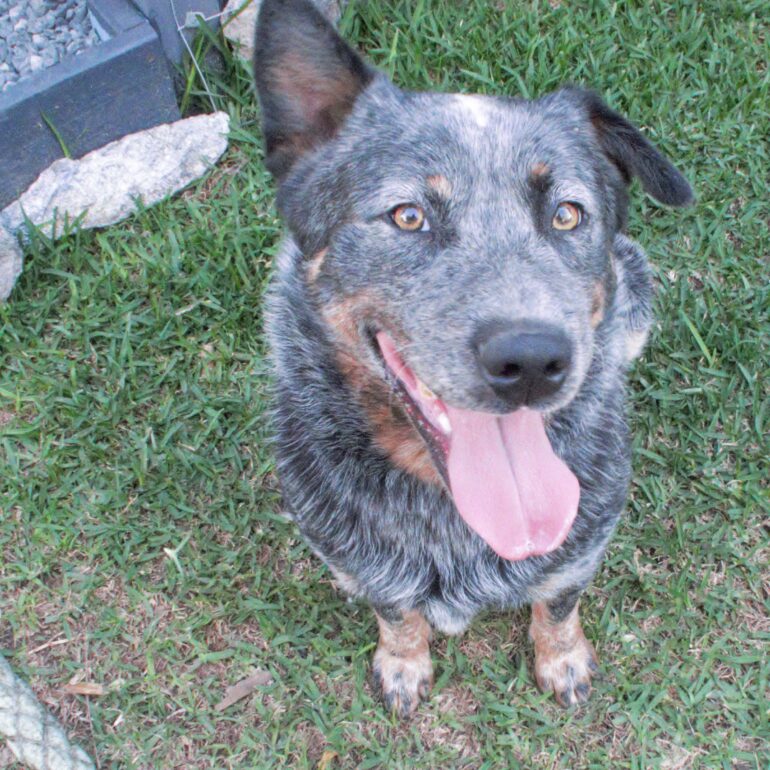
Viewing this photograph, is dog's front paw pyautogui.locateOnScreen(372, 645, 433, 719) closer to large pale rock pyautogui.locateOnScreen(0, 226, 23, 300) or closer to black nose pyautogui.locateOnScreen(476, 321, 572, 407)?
black nose pyautogui.locateOnScreen(476, 321, 572, 407)

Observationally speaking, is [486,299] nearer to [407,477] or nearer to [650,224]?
[407,477]

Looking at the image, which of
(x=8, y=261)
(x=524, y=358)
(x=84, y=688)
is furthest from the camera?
(x=8, y=261)

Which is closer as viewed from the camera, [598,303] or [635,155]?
[598,303]

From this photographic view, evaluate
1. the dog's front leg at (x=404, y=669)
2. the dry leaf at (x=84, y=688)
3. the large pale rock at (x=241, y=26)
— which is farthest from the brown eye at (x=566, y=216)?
the large pale rock at (x=241, y=26)

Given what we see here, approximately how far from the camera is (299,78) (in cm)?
288

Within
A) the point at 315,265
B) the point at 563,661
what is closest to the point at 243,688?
the point at 563,661

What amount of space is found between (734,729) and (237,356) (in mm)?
2687

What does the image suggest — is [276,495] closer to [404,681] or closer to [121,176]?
[404,681]

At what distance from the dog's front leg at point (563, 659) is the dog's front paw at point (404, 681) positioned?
0.46m

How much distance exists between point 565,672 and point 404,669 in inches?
24.9

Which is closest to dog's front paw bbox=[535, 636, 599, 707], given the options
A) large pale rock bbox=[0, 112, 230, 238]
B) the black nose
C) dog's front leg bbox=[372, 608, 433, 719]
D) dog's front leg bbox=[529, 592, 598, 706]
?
dog's front leg bbox=[529, 592, 598, 706]

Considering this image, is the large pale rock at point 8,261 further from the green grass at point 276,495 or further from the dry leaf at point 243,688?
the dry leaf at point 243,688

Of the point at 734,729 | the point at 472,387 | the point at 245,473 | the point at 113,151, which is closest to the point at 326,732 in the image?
the point at 245,473

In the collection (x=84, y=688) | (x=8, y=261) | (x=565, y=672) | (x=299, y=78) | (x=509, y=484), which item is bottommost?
(x=565, y=672)
